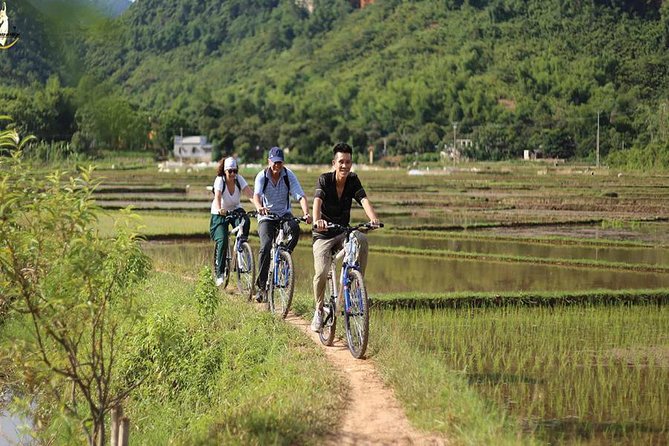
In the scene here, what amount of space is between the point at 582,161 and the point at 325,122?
1161 inches

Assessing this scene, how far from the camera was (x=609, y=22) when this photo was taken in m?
128

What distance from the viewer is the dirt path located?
504cm

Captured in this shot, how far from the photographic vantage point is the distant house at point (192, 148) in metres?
96.3

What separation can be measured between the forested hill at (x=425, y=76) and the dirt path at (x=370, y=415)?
66342 millimetres

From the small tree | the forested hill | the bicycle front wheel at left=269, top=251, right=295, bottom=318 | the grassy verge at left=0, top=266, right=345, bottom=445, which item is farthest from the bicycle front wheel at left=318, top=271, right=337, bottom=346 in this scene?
the forested hill

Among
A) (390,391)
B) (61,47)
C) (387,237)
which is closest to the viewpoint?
(61,47)

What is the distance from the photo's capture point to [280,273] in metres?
8.91

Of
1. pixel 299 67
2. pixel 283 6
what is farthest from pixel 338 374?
pixel 283 6

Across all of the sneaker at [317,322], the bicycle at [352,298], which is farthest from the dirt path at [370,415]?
the sneaker at [317,322]

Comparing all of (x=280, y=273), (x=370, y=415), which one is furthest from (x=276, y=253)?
(x=370, y=415)

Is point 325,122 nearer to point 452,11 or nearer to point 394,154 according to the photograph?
point 394,154

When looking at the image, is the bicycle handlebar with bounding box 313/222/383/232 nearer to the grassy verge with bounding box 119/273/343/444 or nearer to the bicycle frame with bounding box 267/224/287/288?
the grassy verge with bounding box 119/273/343/444

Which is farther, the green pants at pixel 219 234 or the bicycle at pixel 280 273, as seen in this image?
the green pants at pixel 219 234

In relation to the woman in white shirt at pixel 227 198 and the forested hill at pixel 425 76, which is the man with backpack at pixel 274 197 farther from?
the forested hill at pixel 425 76
